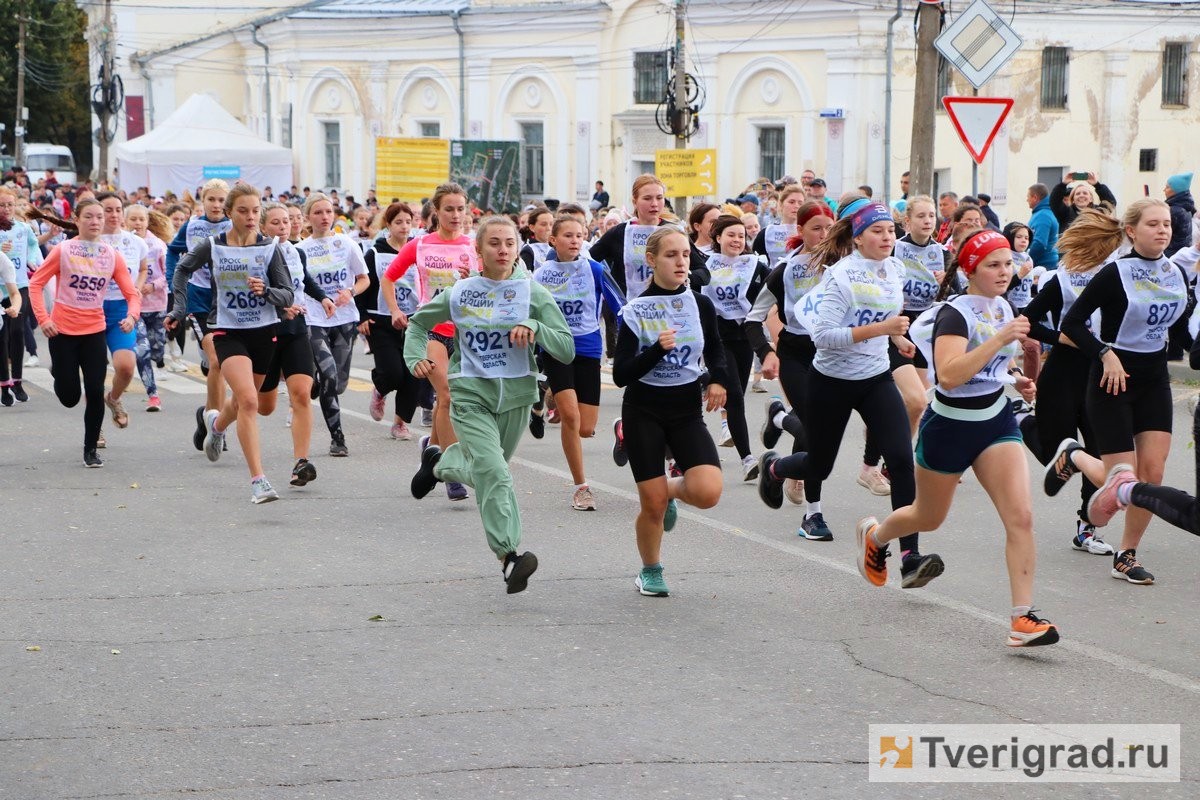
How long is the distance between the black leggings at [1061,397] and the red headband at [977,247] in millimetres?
1798

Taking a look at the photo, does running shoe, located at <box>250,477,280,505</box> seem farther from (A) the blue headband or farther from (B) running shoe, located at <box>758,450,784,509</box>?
(A) the blue headband

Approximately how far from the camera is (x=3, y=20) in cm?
7694

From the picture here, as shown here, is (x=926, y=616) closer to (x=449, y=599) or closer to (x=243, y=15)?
(x=449, y=599)

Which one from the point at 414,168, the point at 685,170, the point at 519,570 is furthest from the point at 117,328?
the point at 414,168

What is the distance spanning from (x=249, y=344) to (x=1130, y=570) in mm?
5308

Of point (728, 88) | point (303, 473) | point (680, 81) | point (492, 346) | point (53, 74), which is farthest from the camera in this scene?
point (53, 74)

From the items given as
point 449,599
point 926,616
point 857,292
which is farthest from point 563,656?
point 857,292

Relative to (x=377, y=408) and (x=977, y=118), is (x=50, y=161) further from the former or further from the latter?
(x=977, y=118)

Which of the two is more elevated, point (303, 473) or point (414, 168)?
point (414, 168)

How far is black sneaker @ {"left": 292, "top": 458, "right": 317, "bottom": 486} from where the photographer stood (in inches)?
409

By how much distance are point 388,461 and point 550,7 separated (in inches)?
1360

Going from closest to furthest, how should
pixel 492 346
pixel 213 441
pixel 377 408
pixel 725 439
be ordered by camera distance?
pixel 492 346 → pixel 213 441 → pixel 725 439 → pixel 377 408

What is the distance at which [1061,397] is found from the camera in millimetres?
8422

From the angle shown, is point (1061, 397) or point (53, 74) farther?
point (53, 74)
